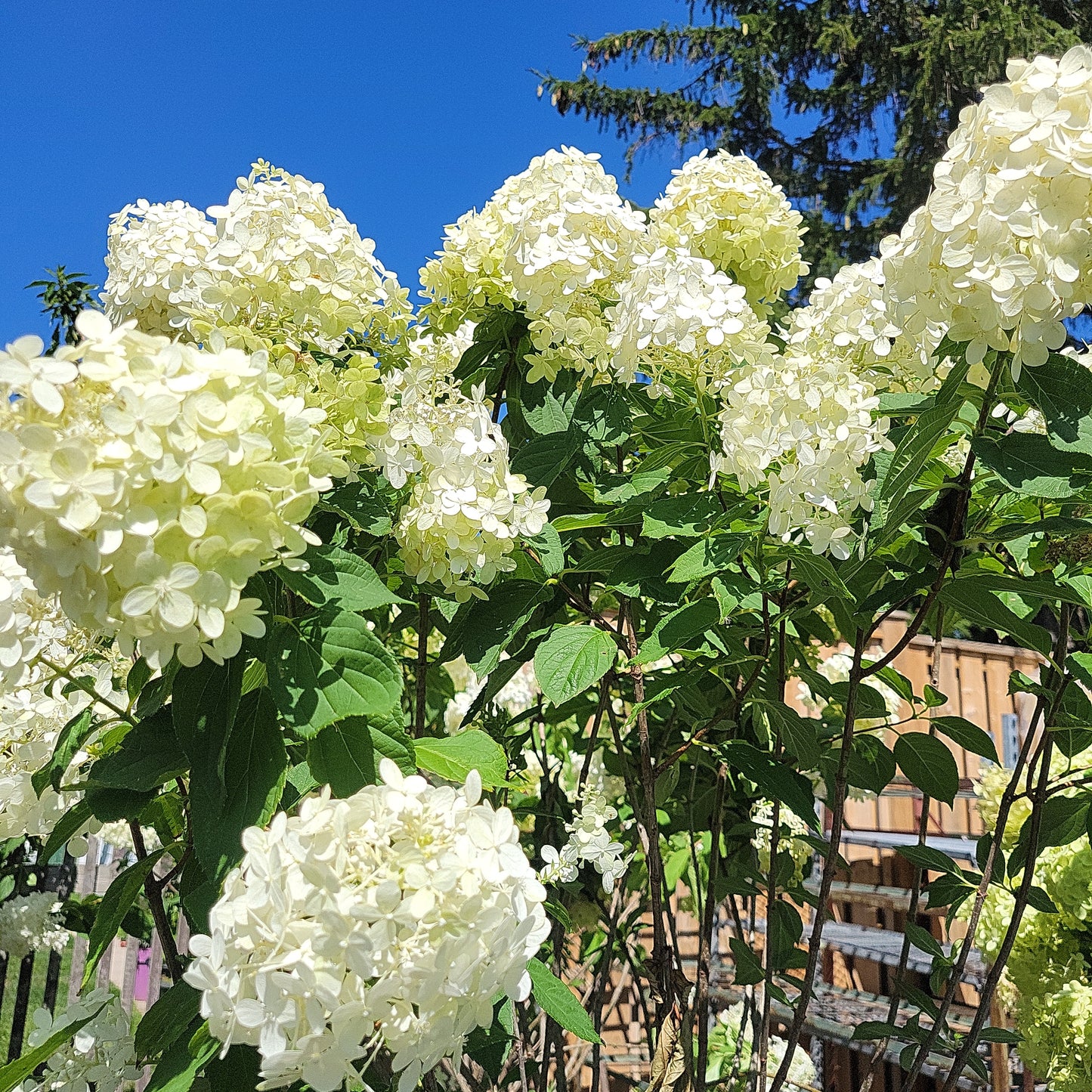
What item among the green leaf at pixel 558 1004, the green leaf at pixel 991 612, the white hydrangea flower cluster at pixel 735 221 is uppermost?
the white hydrangea flower cluster at pixel 735 221

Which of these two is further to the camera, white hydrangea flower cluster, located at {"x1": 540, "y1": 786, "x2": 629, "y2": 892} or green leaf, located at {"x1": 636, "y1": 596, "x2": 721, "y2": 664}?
white hydrangea flower cluster, located at {"x1": 540, "y1": 786, "x2": 629, "y2": 892}

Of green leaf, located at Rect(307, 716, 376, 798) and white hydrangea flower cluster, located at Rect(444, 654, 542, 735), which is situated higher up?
white hydrangea flower cluster, located at Rect(444, 654, 542, 735)

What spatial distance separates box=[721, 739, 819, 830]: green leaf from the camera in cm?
129

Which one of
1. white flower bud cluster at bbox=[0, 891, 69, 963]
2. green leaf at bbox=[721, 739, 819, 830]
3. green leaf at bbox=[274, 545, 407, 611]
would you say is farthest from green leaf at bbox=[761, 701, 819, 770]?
white flower bud cluster at bbox=[0, 891, 69, 963]

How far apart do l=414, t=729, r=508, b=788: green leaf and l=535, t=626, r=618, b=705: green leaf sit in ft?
0.34

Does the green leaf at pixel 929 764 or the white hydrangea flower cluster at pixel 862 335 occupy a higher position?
the white hydrangea flower cluster at pixel 862 335

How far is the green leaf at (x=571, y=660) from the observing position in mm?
1178

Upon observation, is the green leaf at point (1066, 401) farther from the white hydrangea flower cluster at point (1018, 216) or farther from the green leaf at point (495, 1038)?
the green leaf at point (495, 1038)

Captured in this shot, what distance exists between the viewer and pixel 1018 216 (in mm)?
910

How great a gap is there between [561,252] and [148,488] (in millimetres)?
750

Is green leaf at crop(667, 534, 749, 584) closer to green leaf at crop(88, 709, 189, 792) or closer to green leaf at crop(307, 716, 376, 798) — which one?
green leaf at crop(307, 716, 376, 798)

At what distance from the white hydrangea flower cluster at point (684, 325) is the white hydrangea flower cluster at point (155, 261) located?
1.80 ft

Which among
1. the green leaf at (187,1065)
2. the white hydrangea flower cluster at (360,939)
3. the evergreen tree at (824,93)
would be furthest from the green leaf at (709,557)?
the evergreen tree at (824,93)

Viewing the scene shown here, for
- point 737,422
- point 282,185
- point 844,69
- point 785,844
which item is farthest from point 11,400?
point 844,69
